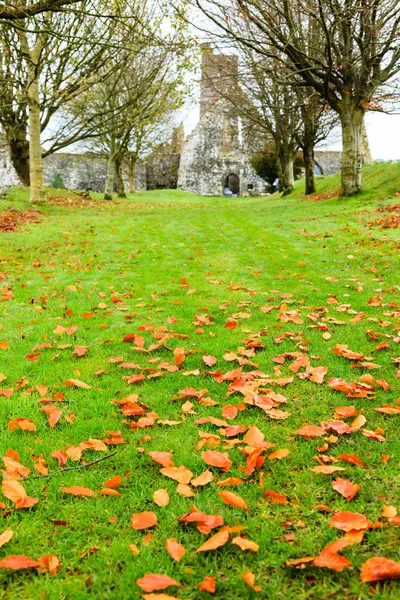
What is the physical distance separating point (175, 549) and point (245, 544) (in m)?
0.30

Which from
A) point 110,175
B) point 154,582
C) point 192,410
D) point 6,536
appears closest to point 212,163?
point 110,175

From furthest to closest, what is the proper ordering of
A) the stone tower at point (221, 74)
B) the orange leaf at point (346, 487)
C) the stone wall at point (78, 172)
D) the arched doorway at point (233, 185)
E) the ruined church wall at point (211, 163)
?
1. the arched doorway at point (233, 185)
2. the ruined church wall at point (211, 163)
3. the stone wall at point (78, 172)
4. the stone tower at point (221, 74)
5. the orange leaf at point (346, 487)

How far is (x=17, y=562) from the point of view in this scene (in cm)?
174

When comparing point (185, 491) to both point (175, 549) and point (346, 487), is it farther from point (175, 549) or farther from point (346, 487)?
point (346, 487)

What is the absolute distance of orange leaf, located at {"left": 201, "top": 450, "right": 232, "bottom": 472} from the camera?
2.34 m

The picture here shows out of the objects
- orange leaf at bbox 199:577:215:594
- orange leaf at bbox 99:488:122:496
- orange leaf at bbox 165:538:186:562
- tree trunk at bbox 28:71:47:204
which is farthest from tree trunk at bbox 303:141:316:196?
orange leaf at bbox 199:577:215:594

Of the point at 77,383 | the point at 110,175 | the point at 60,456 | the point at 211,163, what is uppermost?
the point at 211,163

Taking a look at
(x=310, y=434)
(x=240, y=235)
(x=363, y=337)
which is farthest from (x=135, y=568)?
(x=240, y=235)

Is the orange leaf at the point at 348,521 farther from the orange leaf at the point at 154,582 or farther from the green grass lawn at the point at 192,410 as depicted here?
the orange leaf at the point at 154,582

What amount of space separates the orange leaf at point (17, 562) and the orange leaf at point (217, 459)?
986 mm

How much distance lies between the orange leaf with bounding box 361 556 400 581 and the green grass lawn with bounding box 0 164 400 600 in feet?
0.14

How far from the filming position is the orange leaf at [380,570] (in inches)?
63.4

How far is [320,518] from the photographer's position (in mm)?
1979

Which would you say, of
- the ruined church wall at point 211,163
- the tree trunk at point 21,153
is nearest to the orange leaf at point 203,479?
the tree trunk at point 21,153
